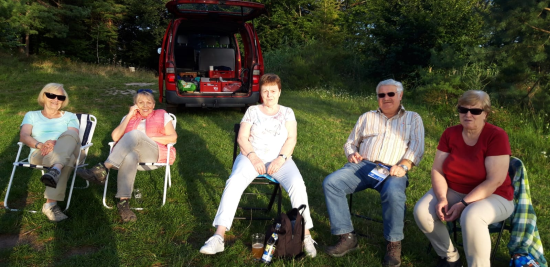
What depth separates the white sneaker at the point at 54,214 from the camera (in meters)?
3.15

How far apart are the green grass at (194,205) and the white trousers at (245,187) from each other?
21cm

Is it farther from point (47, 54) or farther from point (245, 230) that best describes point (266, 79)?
point (47, 54)

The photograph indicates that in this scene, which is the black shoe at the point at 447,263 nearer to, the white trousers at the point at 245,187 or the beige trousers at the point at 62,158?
the white trousers at the point at 245,187

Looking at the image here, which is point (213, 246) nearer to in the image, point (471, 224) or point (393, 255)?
point (393, 255)

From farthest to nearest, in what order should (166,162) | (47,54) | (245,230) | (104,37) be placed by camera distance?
(104,37) < (47,54) < (166,162) < (245,230)

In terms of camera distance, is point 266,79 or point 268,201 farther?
point 268,201

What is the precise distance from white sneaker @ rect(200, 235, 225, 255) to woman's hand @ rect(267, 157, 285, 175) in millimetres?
619

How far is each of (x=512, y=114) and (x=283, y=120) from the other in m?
5.12

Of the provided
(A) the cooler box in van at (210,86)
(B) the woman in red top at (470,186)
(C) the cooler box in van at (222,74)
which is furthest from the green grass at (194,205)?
(C) the cooler box in van at (222,74)

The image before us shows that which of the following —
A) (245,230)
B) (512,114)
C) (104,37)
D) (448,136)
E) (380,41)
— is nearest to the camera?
(448,136)

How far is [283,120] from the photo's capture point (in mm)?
3334

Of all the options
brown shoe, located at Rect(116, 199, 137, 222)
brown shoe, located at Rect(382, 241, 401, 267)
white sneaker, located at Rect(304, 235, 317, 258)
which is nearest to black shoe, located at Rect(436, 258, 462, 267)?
brown shoe, located at Rect(382, 241, 401, 267)

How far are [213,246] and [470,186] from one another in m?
1.65

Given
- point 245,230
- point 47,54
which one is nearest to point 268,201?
point 245,230
